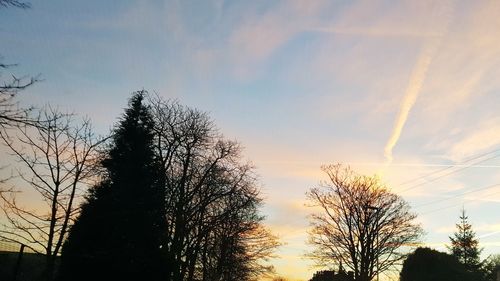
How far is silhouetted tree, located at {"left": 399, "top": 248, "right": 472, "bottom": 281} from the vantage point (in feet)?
130

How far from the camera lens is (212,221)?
30.4 metres

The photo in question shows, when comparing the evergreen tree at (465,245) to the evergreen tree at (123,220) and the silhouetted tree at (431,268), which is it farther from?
the evergreen tree at (123,220)

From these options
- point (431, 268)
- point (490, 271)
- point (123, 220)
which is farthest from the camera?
point (490, 271)

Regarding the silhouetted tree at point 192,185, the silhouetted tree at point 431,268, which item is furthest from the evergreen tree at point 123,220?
the silhouetted tree at point 431,268

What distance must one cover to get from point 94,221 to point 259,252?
→ 2235 cm

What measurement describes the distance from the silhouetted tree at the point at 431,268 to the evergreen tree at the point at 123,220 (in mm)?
27144

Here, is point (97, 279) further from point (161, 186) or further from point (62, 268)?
point (161, 186)

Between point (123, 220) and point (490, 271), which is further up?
point (490, 271)

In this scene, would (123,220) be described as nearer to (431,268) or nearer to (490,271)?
(431,268)

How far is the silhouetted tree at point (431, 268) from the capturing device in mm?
39656

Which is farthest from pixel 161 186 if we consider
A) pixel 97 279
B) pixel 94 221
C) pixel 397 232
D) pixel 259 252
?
pixel 397 232

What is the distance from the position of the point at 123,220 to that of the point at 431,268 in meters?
30.6

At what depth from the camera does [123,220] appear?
22.0 metres

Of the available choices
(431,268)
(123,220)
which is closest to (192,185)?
(123,220)
